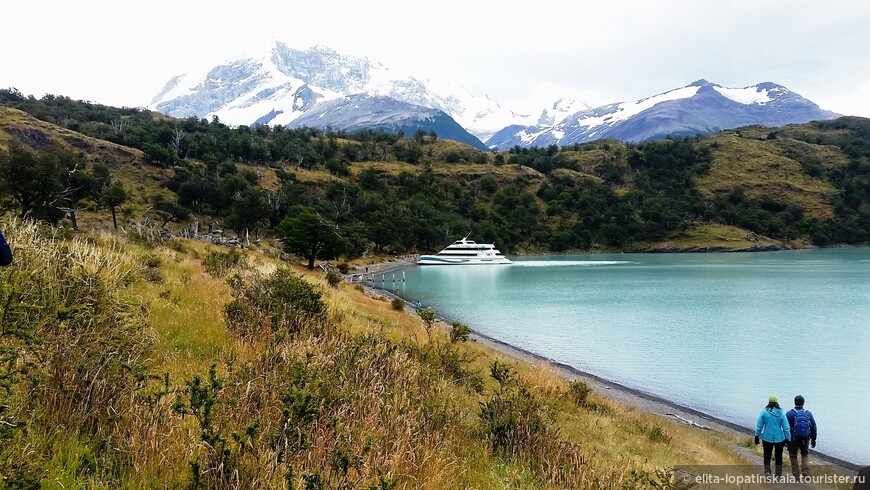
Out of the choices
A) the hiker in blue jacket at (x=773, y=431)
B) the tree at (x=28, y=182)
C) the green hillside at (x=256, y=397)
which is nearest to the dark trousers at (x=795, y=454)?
the hiker in blue jacket at (x=773, y=431)

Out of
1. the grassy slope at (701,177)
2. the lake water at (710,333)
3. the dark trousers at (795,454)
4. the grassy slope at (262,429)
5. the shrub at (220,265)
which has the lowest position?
the lake water at (710,333)

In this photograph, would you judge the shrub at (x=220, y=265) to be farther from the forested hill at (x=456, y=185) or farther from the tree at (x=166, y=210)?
the tree at (x=166, y=210)

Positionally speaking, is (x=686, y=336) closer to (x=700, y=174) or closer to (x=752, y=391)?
(x=752, y=391)

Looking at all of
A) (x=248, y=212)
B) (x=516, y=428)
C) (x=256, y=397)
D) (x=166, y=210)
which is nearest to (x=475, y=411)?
(x=516, y=428)

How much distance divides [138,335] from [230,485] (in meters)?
3.47

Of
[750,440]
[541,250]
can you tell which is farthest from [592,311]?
[541,250]

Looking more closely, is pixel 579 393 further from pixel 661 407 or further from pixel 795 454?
pixel 661 407

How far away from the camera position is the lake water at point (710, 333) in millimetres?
21738

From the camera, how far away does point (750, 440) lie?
16.3 m

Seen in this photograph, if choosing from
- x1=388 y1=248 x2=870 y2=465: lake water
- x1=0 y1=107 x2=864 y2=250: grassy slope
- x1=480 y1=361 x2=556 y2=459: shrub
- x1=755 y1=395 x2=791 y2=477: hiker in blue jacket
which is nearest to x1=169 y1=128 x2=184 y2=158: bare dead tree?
x1=0 y1=107 x2=864 y2=250: grassy slope

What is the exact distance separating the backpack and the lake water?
4.53 m

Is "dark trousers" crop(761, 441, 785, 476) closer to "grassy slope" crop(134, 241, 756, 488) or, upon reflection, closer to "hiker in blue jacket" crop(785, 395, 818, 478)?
"hiker in blue jacket" crop(785, 395, 818, 478)

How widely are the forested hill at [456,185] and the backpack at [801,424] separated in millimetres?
78675

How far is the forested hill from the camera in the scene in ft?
325
